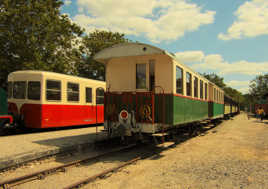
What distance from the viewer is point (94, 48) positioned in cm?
2789

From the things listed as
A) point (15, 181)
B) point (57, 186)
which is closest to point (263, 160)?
point (57, 186)

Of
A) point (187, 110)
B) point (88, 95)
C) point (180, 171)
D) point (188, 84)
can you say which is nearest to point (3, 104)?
point (88, 95)

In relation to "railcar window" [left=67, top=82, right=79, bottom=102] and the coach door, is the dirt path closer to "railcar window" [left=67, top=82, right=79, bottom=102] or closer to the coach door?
"railcar window" [left=67, top=82, right=79, bottom=102]

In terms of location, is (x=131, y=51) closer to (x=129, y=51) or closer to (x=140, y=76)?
(x=129, y=51)

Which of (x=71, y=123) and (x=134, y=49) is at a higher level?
(x=134, y=49)

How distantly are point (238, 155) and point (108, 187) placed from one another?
4.67 meters

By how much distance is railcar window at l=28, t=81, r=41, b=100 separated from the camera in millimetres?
10297

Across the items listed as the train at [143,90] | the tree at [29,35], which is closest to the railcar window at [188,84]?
the train at [143,90]

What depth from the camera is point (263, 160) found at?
6.57 metres

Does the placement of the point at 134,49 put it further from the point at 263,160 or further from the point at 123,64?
the point at 263,160

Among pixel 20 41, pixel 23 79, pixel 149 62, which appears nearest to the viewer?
pixel 149 62

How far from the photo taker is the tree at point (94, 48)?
2734 centimetres

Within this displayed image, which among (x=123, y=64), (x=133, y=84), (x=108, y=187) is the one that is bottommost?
(x=108, y=187)

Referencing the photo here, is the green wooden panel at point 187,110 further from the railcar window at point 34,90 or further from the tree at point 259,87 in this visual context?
the tree at point 259,87
